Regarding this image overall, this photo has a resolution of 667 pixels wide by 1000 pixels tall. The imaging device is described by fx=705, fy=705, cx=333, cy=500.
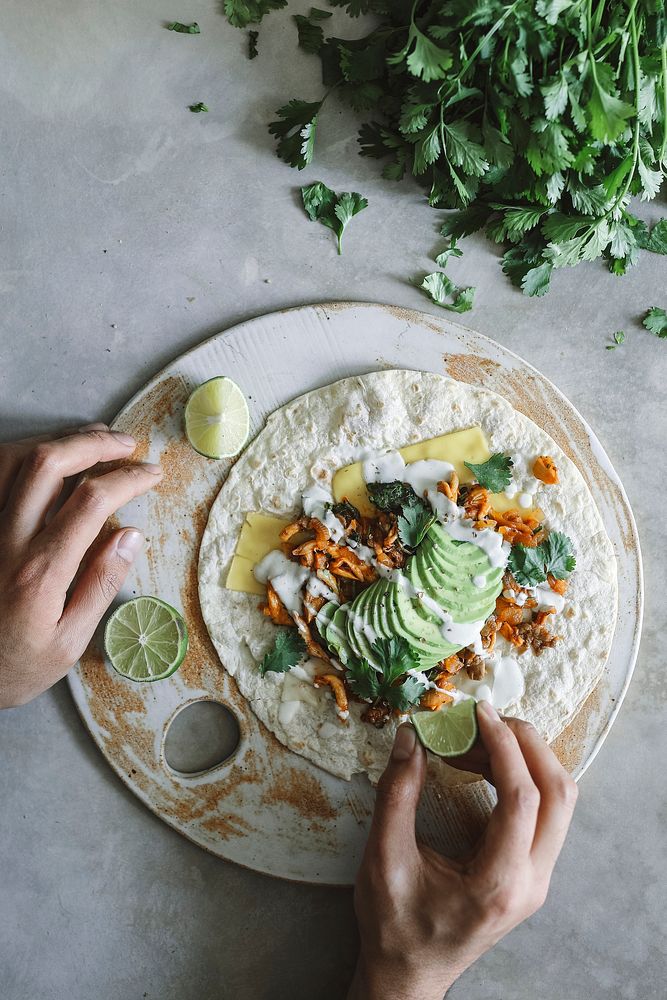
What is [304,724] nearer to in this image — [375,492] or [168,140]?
[375,492]

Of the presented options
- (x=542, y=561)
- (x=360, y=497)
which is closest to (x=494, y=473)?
(x=542, y=561)

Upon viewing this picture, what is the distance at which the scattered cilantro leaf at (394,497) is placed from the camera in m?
2.59

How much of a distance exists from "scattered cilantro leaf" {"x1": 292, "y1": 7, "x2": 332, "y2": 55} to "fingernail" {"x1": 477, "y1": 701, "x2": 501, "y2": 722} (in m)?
2.54

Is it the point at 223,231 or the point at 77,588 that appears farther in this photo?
the point at 223,231

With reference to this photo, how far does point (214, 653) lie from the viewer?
8.88 ft

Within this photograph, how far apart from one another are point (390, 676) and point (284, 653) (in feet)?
1.31

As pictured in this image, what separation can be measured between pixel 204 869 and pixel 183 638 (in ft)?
3.17

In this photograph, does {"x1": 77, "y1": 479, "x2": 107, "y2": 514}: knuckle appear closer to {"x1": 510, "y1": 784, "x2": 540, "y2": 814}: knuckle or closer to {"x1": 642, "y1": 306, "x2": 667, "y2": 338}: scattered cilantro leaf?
{"x1": 510, "y1": 784, "x2": 540, "y2": 814}: knuckle

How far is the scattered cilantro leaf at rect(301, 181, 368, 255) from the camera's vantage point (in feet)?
9.05

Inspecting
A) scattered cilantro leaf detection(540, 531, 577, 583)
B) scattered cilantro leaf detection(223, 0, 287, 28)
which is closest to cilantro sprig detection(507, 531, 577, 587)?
scattered cilantro leaf detection(540, 531, 577, 583)

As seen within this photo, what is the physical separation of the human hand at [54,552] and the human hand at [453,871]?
48.2 inches

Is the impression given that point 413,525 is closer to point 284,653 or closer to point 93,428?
point 284,653

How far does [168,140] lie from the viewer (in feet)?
9.16

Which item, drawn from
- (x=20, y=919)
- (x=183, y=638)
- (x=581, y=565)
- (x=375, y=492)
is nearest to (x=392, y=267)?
(x=375, y=492)
